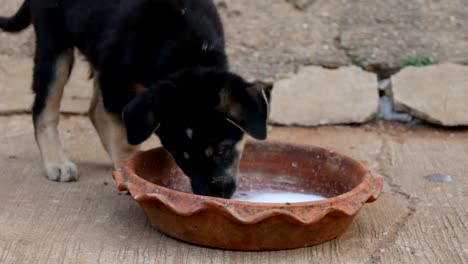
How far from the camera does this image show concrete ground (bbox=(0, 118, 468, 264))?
333 cm

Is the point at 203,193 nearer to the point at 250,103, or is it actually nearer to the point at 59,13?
the point at 250,103

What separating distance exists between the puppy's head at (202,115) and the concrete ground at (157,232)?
14.6 inches

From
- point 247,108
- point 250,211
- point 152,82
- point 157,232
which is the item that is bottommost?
point 157,232

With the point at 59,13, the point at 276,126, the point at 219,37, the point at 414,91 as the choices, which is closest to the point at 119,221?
the point at 219,37

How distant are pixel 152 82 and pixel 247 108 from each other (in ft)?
2.06

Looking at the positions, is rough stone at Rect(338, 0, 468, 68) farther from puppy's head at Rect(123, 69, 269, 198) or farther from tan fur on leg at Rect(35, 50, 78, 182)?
puppy's head at Rect(123, 69, 269, 198)

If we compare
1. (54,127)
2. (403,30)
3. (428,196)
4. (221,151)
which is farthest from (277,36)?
(221,151)

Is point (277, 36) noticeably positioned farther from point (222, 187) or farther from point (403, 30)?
point (222, 187)

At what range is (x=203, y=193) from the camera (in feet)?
11.6

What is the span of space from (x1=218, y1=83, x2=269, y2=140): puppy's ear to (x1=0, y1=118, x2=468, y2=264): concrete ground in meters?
0.52

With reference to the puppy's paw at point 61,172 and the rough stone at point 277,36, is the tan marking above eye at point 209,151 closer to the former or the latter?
the puppy's paw at point 61,172

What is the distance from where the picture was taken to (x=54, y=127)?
4574 millimetres

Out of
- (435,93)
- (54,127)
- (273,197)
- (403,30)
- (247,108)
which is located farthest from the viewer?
(403,30)

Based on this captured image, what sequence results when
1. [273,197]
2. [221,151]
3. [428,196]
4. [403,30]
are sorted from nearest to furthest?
1. [221,151]
2. [273,197]
3. [428,196]
4. [403,30]
